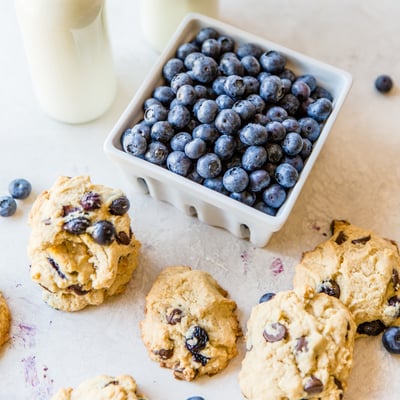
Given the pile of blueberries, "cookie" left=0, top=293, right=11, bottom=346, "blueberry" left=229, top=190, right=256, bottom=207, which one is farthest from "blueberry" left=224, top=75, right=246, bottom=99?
"cookie" left=0, top=293, right=11, bottom=346

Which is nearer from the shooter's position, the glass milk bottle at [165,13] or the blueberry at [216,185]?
the blueberry at [216,185]

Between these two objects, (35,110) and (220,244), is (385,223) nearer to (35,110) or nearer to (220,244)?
(220,244)

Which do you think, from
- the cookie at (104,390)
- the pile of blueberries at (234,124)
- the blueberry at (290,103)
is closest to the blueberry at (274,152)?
the pile of blueberries at (234,124)

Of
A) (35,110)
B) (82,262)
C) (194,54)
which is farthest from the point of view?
(35,110)

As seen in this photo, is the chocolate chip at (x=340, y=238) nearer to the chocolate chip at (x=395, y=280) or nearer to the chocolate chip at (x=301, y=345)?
the chocolate chip at (x=395, y=280)

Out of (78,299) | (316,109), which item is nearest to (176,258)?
(78,299)

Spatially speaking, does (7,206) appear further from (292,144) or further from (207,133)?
(292,144)

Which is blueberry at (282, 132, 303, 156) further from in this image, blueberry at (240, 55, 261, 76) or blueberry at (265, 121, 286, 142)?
blueberry at (240, 55, 261, 76)
